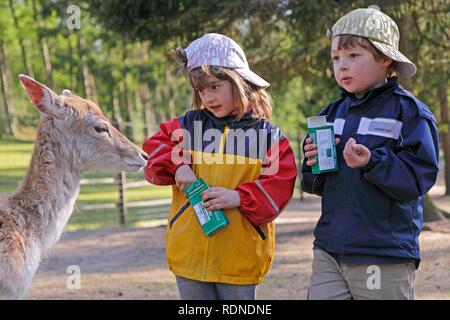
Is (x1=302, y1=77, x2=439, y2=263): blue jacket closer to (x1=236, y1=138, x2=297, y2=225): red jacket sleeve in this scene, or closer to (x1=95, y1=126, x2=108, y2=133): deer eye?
(x1=236, y1=138, x2=297, y2=225): red jacket sleeve

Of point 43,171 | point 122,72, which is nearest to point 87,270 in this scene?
point 43,171

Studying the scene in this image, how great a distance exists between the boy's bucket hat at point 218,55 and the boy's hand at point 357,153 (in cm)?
71

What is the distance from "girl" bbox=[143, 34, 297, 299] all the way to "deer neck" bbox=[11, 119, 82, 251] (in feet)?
3.47

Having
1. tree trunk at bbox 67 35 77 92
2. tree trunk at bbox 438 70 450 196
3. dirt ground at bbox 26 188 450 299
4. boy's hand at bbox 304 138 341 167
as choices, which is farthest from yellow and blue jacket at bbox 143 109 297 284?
tree trunk at bbox 67 35 77 92

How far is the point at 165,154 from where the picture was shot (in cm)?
346

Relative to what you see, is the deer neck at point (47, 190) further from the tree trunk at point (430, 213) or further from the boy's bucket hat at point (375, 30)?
the tree trunk at point (430, 213)

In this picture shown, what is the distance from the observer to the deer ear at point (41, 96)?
419 cm

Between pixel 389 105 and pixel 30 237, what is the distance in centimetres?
224

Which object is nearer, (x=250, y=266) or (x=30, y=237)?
(x=250, y=266)

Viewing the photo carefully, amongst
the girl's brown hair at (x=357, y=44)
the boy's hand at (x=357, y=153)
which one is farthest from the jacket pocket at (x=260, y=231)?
the girl's brown hair at (x=357, y=44)

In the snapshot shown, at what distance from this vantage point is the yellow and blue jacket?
3.26 meters

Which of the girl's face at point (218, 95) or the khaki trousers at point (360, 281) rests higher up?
the girl's face at point (218, 95)

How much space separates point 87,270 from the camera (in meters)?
9.77
